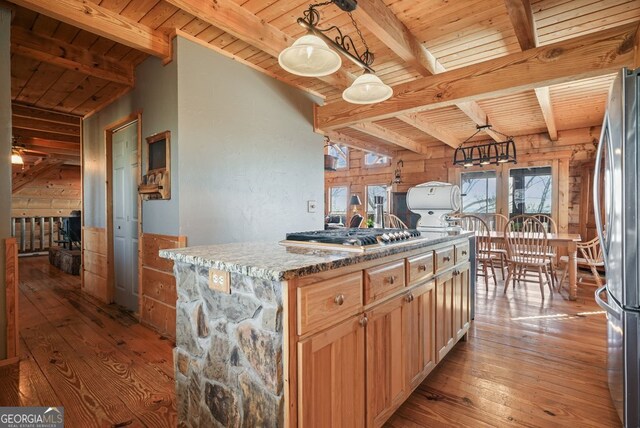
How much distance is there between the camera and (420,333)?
179 centimetres

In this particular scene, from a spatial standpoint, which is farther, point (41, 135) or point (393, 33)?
point (41, 135)

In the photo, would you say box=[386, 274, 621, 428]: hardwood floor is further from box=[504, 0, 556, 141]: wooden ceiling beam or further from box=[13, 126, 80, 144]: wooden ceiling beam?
box=[13, 126, 80, 144]: wooden ceiling beam

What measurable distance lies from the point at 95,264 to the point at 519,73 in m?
5.09

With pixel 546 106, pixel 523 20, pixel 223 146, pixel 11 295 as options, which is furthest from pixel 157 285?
pixel 546 106

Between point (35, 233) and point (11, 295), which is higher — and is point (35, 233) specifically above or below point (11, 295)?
above

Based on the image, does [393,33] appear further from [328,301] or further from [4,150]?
[4,150]

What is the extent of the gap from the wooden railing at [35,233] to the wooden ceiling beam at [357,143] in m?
7.06

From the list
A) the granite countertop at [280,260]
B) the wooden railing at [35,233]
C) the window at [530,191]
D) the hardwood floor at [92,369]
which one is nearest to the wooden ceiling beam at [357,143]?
the window at [530,191]

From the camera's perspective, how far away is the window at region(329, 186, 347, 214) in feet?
29.5

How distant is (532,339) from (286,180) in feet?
9.23

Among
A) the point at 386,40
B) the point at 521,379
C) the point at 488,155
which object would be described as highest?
the point at 386,40

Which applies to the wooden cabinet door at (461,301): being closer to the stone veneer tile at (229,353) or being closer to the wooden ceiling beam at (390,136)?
the stone veneer tile at (229,353)

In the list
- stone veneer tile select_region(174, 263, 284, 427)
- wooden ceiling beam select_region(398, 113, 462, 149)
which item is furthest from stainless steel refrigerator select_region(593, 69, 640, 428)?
wooden ceiling beam select_region(398, 113, 462, 149)

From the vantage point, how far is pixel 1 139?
7.37 ft
